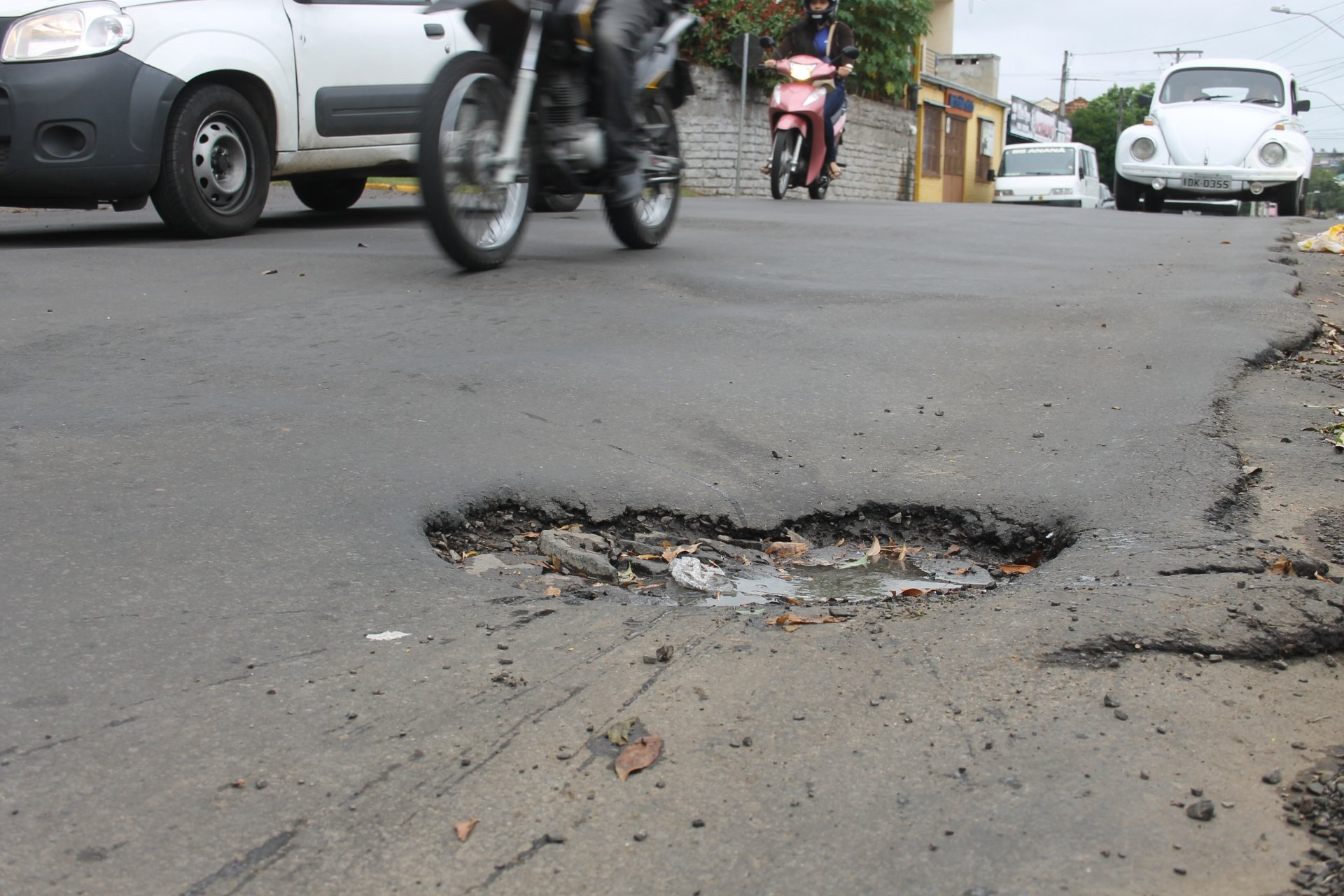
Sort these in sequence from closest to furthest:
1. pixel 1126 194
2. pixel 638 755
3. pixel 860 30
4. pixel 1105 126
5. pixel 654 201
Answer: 1. pixel 638 755
2. pixel 654 201
3. pixel 1126 194
4. pixel 860 30
5. pixel 1105 126

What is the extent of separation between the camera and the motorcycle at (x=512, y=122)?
5664mm

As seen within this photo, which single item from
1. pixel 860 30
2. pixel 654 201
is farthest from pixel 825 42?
pixel 860 30

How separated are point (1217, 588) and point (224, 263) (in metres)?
5.27

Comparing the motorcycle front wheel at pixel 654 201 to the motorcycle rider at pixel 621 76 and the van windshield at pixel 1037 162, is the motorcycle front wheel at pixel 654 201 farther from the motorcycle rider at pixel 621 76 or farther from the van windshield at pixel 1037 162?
the van windshield at pixel 1037 162

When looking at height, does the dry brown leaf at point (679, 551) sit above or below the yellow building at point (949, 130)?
below

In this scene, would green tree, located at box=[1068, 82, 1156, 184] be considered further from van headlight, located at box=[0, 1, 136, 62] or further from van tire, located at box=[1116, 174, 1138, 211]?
van headlight, located at box=[0, 1, 136, 62]

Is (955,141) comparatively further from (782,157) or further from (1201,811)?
(1201,811)

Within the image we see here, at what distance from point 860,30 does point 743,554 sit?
25.2 meters

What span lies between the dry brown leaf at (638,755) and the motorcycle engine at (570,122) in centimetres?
468

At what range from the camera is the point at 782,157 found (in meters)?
14.1

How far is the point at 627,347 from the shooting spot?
4.93 metres

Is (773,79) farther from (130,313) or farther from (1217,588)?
(1217,588)

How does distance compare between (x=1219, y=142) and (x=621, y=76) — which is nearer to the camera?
(x=621, y=76)

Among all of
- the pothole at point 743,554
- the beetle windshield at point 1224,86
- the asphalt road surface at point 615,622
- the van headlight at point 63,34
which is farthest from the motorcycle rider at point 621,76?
the beetle windshield at point 1224,86
